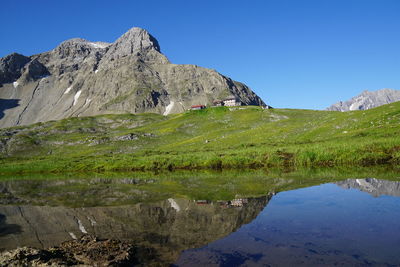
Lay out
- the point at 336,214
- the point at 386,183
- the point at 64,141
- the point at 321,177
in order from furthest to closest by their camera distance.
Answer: the point at 64,141 < the point at 321,177 < the point at 386,183 < the point at 336,214

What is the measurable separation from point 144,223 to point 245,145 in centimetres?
5087

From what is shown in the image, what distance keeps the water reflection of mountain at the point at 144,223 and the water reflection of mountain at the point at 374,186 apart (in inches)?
293

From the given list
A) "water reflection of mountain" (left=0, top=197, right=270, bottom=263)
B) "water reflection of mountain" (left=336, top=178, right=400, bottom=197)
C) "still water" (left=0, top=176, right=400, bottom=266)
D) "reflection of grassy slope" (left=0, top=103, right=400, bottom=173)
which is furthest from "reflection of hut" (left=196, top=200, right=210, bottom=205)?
"reflection of grassy slope" (left=0, top=103, right=400, bottom=173)

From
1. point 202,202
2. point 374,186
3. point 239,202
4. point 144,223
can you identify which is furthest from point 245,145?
point 144,223

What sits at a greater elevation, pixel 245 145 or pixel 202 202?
pixel 245 145

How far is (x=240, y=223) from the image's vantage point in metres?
15.3

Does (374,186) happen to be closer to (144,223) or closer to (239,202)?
(239,202)

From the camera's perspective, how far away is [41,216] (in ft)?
68.2

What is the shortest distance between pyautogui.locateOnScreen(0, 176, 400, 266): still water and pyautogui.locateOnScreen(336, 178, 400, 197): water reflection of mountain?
6 cm

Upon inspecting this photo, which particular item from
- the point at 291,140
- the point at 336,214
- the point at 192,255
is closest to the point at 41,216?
the point at 192,255

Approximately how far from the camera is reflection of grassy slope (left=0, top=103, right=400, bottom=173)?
1660 inches

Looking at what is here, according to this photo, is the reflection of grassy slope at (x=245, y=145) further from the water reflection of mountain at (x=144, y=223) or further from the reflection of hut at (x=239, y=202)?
the water reflection of mountain at (x=144, y=223)

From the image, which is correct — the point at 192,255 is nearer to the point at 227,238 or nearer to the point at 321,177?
the point at 227,238

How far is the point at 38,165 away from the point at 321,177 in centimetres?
6997
